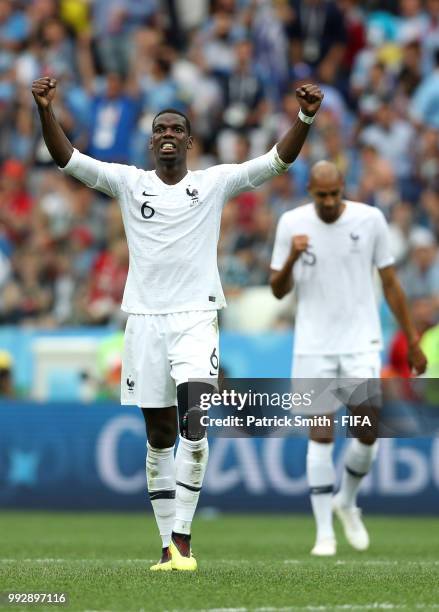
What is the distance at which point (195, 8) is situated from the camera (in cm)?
2209

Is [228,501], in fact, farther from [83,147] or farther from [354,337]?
[83,147]

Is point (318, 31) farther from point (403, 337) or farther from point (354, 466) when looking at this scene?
point (354, 466)

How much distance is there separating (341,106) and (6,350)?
5.95 meters

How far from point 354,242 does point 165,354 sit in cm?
273

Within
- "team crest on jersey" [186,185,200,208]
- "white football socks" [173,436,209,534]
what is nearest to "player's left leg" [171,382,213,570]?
"white football socks" [173,436,209,534]

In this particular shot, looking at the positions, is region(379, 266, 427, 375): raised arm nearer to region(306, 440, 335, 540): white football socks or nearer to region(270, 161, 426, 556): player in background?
region(270, 161, 426, 556): player in background

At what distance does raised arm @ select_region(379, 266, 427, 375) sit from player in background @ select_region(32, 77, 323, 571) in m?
2.29

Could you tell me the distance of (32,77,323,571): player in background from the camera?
322 inches

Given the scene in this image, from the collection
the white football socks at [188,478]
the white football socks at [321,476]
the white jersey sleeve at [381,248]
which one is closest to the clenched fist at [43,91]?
the white football socks at [188,478]

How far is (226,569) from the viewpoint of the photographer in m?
8.52

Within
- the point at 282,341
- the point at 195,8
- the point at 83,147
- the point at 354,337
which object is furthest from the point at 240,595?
the point at 195,8

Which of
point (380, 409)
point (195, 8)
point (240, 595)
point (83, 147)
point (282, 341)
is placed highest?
point (195, 8)

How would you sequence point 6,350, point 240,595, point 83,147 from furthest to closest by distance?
point 83,147 < point 6,350 < point 240,595

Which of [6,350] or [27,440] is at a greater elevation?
[6,350]
